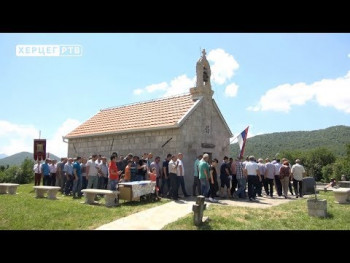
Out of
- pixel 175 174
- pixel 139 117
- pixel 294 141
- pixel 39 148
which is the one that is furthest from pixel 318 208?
pixel 294 141

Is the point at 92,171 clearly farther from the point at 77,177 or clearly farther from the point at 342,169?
the point at 342,169

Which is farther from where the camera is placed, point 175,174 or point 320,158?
point 320,158

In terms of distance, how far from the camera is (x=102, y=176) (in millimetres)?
13297

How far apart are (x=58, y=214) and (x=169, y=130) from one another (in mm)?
6752

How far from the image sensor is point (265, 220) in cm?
850

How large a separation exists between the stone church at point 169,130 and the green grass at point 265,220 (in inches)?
197

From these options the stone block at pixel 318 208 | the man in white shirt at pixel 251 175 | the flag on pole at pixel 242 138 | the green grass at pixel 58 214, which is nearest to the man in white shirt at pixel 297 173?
the man in white shirt at pixel 251 175

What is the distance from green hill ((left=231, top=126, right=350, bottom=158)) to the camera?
84.6 m

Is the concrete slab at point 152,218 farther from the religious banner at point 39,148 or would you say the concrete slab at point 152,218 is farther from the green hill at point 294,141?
the green hill at point 294,141

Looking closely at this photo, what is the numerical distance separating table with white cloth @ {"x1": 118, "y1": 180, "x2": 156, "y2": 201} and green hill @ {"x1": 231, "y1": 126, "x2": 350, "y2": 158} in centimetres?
7107
